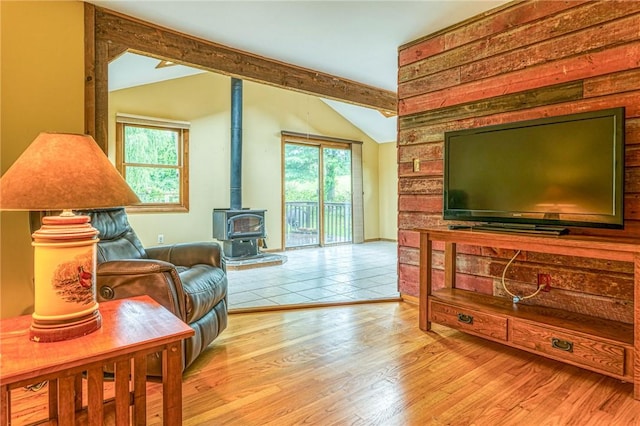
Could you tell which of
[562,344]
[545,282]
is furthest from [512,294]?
[562,344]

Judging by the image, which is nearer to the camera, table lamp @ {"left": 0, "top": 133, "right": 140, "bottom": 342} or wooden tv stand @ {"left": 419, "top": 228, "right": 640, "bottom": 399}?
table lamp @ {"left": 0, "top": 133, "right": 140, "bottom": 342}

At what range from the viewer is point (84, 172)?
1.17 meters

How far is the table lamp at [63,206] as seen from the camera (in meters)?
1.11

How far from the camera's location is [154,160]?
5367mm

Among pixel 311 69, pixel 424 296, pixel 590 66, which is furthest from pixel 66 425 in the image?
pixel 311 69

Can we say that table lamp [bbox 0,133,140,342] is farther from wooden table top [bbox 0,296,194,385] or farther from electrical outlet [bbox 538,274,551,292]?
electrical outlet [bbox 538,274,551,292]

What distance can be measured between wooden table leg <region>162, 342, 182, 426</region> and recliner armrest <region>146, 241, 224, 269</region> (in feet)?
4.35

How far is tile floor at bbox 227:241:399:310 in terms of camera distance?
3.51m

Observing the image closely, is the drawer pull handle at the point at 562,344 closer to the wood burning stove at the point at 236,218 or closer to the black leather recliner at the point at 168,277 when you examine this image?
the black leather recliner at the point at 168,277

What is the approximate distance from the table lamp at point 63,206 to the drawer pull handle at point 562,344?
2146 millimetres

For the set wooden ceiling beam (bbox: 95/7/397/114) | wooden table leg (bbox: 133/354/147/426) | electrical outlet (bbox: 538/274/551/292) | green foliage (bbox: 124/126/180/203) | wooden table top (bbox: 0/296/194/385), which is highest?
wooden ceiling beam (bbox: 95/7/397/114)

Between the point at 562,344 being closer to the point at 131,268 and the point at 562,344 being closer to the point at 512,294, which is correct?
the point at 512,294

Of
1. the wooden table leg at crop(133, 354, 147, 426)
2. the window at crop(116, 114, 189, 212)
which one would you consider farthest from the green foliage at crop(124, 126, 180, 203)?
the wooden table leg at crop(133, 354, 147, 426)

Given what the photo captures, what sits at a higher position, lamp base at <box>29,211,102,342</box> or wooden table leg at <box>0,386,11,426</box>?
lamp base at <box>29,211,102,342</box>
